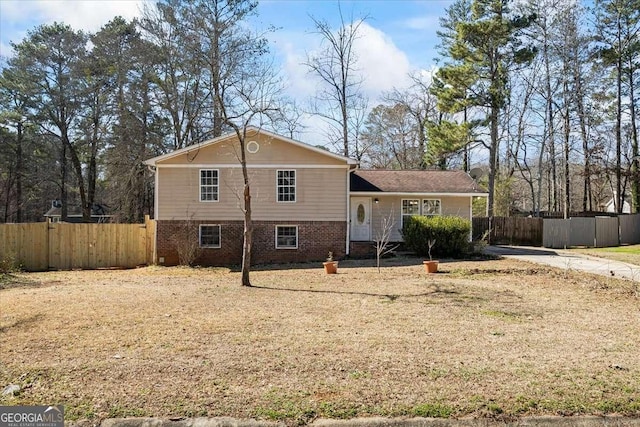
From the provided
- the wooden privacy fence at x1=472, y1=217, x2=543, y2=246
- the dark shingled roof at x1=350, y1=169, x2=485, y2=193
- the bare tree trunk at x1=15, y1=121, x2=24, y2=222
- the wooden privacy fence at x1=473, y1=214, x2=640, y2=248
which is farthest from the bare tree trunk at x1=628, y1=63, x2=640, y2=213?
the bare tree trunk at x1=15, y1=121, x2=24, y2=222

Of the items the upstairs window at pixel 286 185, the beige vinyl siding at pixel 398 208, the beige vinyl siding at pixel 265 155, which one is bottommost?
the beige vinyl siding at pixel 398 208

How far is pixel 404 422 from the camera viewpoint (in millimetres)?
3764

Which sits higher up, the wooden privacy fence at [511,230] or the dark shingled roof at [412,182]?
the dark shingled roof at [412,182]

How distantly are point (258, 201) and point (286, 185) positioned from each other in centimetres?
129

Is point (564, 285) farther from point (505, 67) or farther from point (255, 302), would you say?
point (505, 67)

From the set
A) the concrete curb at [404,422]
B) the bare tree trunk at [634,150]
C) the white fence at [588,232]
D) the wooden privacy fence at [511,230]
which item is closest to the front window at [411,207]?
the wooden privacy fence at [511,230]

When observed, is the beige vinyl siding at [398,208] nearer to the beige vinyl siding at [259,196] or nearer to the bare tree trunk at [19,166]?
the beige vinyl siding at [259,196]

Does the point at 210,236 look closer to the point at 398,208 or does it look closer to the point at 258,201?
the point at 258,201

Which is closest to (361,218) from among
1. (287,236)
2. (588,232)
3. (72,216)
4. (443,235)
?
(287,236)

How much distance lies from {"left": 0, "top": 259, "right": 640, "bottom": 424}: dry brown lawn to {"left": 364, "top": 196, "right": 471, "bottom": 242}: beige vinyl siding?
10554 mm

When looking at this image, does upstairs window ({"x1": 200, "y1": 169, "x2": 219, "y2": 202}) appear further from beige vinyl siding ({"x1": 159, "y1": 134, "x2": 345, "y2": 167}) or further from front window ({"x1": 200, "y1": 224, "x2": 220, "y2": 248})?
front window ({"x1": 200, "y1": 224, "x2": 220, "y2": 248})

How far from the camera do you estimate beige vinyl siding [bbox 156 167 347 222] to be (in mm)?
19016

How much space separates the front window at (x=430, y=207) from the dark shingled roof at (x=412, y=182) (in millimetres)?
600

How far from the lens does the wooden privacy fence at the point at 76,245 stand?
18.0 meters
